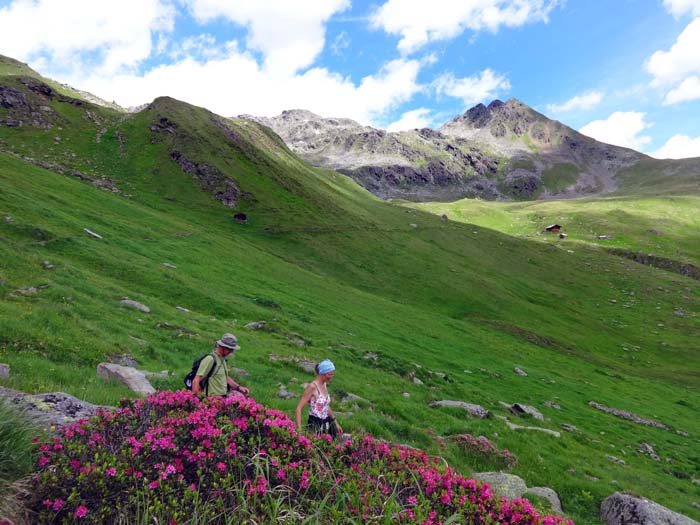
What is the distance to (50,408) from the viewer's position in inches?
300

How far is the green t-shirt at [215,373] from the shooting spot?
1034 centimetres

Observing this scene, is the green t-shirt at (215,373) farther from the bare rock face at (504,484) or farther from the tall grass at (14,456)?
the bare rock face at (504,484)

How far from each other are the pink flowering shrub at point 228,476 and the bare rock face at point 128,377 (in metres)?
6.36

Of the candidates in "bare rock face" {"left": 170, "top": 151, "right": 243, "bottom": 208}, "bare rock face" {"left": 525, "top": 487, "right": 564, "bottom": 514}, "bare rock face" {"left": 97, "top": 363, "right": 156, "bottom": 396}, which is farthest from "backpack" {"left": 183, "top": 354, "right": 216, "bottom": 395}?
"bare rock face" {"left": 170, "top": 151, "right": 243, "bottom": 208}

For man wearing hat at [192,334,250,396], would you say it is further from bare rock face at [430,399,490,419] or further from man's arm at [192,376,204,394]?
bare rock face at [430,399,490,419]

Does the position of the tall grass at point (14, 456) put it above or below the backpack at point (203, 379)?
above

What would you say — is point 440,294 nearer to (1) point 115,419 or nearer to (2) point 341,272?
(2) point 341,272

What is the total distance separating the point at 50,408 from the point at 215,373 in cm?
369

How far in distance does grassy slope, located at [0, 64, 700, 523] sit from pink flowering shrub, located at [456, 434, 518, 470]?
2.37 ft

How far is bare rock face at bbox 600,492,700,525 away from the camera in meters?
10.5

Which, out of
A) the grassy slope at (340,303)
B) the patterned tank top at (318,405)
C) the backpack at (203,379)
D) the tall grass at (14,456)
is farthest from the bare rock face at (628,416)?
the tall grass at (14,456)

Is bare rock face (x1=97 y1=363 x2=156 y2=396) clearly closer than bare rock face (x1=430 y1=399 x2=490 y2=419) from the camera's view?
Yes

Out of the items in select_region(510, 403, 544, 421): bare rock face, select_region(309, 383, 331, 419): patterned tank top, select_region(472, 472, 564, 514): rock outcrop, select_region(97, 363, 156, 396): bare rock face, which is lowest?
select_region(510, 403, 544, 421): bare rock face

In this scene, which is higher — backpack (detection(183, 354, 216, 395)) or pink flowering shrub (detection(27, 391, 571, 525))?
pink flowering shrub (detection(27, 391, 571, 525))
